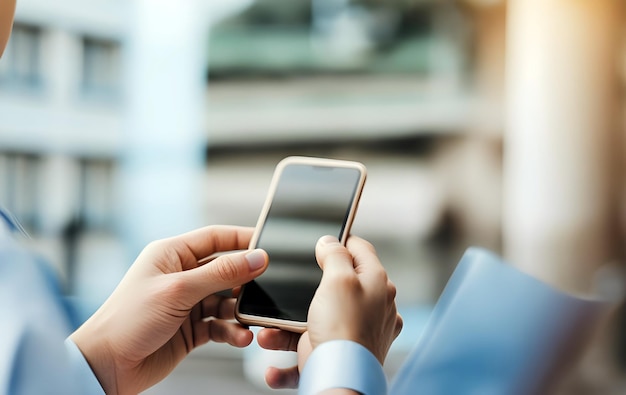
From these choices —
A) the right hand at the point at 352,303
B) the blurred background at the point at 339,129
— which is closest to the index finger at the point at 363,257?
the right hand at the point at 352,303

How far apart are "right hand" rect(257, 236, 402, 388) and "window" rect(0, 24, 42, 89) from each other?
8.46ft

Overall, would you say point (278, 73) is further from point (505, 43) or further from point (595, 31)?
point (595, 31)

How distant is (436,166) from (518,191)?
33cm

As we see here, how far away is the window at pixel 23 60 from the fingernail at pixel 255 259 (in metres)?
2.49

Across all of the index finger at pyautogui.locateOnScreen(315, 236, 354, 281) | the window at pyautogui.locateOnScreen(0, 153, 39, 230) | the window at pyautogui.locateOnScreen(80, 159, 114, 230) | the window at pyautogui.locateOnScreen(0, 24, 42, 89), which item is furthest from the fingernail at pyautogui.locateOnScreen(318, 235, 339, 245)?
the window at pyautogui.locateOnScreen(0, 24, 42, 89)

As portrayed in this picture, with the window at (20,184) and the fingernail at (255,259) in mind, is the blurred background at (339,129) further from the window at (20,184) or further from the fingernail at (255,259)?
the fingernail at (255,259)

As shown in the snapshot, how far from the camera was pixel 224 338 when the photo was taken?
65 cm

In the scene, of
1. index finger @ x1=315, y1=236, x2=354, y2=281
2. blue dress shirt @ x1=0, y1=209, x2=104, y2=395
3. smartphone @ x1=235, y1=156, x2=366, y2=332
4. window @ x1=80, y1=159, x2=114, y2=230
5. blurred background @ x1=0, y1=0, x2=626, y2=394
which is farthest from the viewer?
window @ x1=80, y1=159, x2=114, y2=230

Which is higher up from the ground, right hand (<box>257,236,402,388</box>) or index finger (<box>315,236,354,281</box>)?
index finger (<box>315,236,354,281</box>)

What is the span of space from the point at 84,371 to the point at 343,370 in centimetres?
22

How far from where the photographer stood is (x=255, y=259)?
1.83 feet

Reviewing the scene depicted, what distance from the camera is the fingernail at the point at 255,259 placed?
1.82ft

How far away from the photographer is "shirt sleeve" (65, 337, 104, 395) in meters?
0.49

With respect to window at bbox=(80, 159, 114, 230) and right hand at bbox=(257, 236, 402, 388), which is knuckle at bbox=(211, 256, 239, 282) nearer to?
right hand at bbox=(257, 236, 402, 388)
